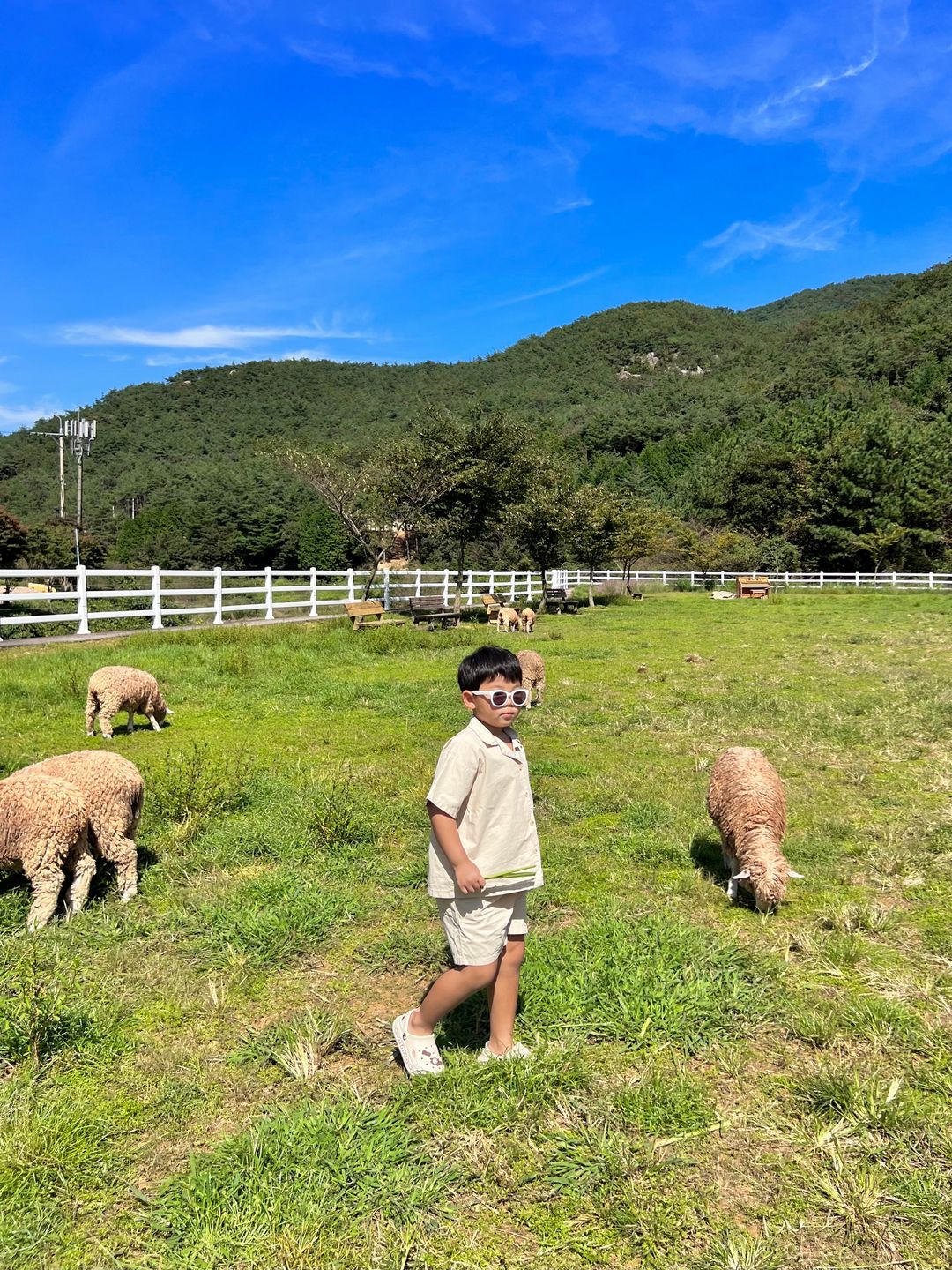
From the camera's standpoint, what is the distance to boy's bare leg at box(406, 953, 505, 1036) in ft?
8.75

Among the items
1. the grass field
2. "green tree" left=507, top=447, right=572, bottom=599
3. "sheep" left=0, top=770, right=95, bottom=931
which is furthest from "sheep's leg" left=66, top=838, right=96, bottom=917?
"green tree" left=507, top=447, right=572, bottom=599

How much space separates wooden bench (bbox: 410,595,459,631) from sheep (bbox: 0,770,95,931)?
16.3 meters

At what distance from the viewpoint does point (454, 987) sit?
2668 mm

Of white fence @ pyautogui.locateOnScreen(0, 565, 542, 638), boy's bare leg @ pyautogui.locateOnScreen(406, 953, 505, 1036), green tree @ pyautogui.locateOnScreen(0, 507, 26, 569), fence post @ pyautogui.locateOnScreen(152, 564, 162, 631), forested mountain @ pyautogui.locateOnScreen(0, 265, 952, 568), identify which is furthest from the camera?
forested mountain @ pyautogui.locateOnScreen(0, 265, 952, 568)

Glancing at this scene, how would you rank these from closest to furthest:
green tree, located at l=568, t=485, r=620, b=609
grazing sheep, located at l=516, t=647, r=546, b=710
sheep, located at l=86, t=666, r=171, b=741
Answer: sheep, located at l=86, t=666, r=171, b=741, grazing sheep, located at l=516, t=647, r=546, b=710, green tree, located at l=568, t=485, r=620, b=609

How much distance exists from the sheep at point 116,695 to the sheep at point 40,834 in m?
4.25

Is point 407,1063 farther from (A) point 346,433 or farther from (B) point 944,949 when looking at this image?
(A) point 346,433

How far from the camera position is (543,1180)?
234cm

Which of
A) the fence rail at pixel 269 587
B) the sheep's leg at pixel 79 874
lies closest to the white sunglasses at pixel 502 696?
the sheep's leg at pixel 79 874

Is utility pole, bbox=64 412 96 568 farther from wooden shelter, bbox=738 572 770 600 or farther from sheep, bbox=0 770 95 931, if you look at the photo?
sheep, bbox=0 770 95 931

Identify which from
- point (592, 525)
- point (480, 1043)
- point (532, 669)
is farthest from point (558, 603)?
point (480, 1043)

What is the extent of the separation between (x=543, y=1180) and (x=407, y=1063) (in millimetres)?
681

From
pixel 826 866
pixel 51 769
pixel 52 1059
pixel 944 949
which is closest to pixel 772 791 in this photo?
pixel 826 866

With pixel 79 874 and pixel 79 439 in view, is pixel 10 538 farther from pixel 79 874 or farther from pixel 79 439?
pixel 79 874
